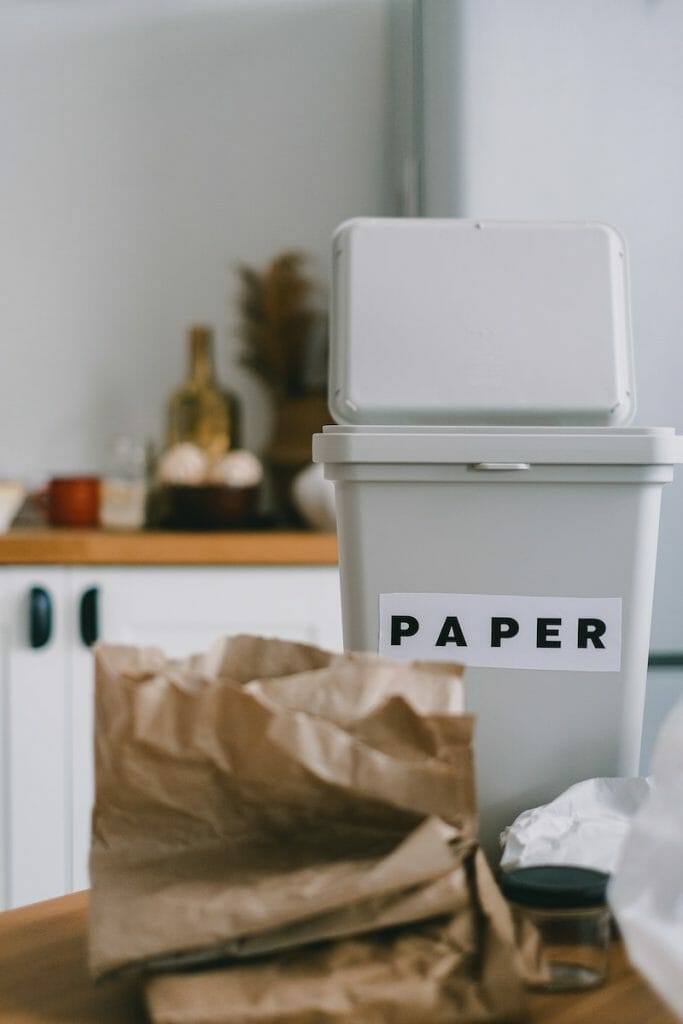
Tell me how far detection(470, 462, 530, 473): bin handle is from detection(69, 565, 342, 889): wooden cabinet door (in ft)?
3.24

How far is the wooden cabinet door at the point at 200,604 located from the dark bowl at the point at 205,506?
129mm

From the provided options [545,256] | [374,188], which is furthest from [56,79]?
[545,256]

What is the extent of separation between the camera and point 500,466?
647 millimetres

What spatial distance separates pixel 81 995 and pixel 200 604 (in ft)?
3.84

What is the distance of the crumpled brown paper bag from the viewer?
0.43 metres

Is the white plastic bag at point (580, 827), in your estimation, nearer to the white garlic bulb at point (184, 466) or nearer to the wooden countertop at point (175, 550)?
the wooden countertop at point (175, 550)

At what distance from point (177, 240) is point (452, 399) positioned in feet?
4.84

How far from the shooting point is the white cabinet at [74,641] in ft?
5.25

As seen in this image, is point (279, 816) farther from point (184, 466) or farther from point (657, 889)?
point (184, 466)

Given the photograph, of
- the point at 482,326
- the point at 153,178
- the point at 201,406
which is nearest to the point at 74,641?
the point at 201,406

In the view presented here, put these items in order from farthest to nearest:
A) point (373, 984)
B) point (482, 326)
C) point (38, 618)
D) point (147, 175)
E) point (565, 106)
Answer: point (147, 175)
point (38, 618)
point (565, 106)
point (482, 326)
point (373, 984)

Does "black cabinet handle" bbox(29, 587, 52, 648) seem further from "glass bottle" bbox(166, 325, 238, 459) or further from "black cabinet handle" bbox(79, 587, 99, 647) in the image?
"glass bottle" bbox(166, 325, 238, 459)

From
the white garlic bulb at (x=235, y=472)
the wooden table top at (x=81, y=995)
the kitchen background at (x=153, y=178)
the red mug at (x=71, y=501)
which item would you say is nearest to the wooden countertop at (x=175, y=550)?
the white garlic bulb at (x=235, y=472)

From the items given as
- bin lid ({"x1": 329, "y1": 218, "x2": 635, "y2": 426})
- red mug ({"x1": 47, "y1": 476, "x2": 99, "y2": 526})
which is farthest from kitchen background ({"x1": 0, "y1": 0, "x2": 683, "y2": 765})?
bin lid ({"x1": 329, "y1": 218, "x2": 635, "y2": 426})
